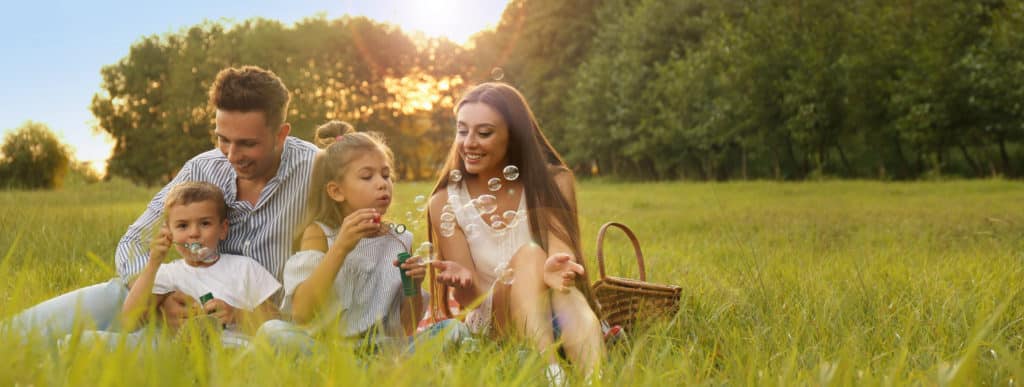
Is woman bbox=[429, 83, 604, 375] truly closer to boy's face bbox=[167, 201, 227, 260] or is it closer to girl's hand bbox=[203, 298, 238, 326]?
girl's hand bbox=[203, 298, 238, 326]

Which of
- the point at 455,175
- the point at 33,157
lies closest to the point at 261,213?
the point at 455,175

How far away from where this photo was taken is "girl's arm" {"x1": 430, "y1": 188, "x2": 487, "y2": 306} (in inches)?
129

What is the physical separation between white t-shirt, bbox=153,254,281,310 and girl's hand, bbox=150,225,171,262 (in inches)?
9.1

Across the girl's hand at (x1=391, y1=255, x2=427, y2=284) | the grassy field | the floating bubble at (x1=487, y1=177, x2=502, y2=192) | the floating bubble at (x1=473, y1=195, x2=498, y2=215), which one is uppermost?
the floating bubble at (x1=487, y1=177, x2=502, y2=192)

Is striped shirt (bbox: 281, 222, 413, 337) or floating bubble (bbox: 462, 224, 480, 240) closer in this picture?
striped shirt (bbox: 281, 222, 413, 337)

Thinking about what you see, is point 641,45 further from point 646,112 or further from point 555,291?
point 555,291

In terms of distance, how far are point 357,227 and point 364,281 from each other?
54cm

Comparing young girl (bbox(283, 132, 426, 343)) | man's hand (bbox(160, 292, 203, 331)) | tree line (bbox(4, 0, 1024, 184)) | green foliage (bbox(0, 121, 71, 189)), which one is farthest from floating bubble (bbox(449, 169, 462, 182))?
green foliage (bbox(0, 121, 71, 189))

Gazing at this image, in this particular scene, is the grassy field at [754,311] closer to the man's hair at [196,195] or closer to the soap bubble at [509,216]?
the man's hair at [196,195]

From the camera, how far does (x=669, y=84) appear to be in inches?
1083

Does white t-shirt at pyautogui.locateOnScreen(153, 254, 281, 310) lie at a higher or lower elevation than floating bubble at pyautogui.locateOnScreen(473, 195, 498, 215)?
lower

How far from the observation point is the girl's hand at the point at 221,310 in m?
3.01

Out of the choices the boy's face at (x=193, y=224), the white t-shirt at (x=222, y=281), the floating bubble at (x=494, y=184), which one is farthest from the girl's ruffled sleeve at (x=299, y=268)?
the floating bubble at (x=494, y=184)

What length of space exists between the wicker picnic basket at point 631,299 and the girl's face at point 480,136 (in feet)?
2.08
